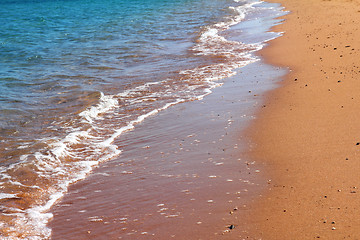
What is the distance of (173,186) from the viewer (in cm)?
494

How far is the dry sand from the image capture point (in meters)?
3.90

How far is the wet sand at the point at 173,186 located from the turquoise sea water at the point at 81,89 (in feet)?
1.07

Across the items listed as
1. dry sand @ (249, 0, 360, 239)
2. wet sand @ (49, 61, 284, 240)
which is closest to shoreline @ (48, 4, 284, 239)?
wet sand @ (49, 61, 284, 240)

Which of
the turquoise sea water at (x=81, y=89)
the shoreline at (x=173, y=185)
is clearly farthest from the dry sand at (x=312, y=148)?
the turquoise sea water at (x=81, y=89)

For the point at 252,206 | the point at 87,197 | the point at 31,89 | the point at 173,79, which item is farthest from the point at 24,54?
the point at 252,206

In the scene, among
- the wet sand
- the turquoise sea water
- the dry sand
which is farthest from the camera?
the turquoise sea water

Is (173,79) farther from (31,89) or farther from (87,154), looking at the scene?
(87,154)

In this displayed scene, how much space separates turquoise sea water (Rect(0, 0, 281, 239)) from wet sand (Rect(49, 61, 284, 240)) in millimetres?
326

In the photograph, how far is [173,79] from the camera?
413 inches

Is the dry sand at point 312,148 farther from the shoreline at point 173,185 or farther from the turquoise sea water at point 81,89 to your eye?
the turquoise sea water at point 81,89

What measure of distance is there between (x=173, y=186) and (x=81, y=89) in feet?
19.1

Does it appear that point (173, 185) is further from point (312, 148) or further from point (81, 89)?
point (81, 89)

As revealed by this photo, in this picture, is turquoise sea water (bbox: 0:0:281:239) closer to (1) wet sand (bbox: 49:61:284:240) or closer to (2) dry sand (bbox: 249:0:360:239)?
(1) wet sand (bbox: 49:61:284:240)

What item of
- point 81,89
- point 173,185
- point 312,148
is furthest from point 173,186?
point 81,89
